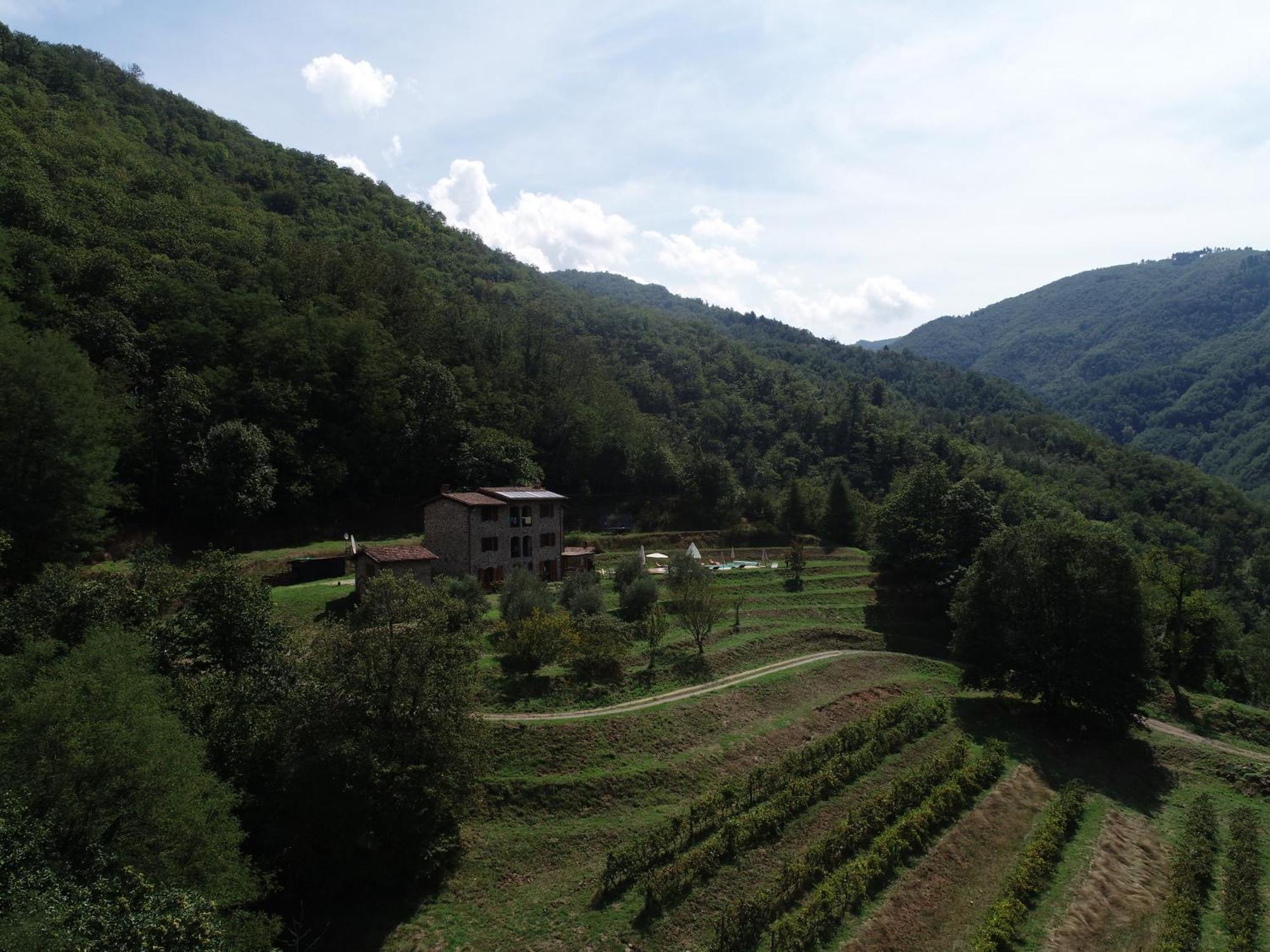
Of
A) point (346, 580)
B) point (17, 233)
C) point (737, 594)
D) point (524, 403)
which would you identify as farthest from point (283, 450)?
point (737, 594)

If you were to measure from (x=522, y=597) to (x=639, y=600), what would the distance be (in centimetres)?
776

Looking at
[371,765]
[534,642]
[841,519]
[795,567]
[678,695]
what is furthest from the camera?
[841,519]

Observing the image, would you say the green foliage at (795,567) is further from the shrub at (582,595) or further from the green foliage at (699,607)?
the shrub at (582,595)

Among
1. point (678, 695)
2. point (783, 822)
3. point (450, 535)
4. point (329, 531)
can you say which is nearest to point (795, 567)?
point (678, 695)

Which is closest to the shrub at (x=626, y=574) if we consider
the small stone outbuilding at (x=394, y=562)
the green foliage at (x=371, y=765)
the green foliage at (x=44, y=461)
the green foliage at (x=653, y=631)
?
the green foliage at (x=653, y=631)

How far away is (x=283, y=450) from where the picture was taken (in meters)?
53.6

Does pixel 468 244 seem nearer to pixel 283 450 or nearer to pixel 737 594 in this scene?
pixel 283 450

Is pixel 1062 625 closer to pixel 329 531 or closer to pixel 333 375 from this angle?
pixel 329 531

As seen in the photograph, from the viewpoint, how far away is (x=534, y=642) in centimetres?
3033

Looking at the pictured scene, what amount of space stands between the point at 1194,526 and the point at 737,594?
118m

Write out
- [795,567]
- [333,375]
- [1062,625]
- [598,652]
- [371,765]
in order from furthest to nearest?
1. [333,375]
2. [795,567]
3. [1062,625]
4. [598,652]
5. [371,765]

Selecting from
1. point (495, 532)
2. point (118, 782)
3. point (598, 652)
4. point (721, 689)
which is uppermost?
point (495, 532)

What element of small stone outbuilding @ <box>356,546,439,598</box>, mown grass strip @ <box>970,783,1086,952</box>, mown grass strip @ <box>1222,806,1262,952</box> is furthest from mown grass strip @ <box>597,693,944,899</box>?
small stone outbuilding @ <box>356,546,439,598</box>

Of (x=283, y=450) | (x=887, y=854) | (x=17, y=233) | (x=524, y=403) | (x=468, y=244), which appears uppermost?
(x=468, y=244)
